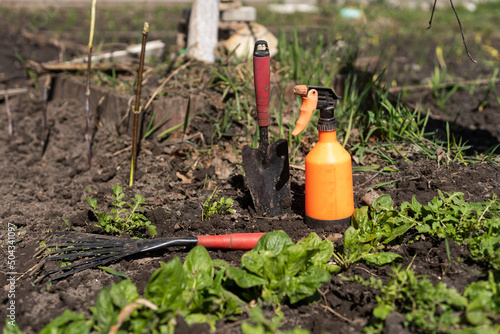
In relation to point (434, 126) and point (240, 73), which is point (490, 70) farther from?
point (240, 73)

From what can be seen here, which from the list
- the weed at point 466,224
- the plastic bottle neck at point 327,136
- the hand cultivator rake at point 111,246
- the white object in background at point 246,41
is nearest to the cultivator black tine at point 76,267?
the hand cultivator rake at point 111,246

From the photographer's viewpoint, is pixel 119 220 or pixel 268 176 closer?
pixel 119 220

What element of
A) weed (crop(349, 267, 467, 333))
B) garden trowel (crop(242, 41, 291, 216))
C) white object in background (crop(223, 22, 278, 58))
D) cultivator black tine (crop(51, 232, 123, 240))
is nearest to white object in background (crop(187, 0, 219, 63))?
white object in background (crop(223, 22, 278, 58))

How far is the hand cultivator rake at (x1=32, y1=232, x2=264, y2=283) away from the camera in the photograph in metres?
1.95

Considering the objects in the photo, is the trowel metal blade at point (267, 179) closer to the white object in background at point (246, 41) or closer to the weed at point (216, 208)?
the weed at point (216, 208)

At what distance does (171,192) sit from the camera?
2623 mm

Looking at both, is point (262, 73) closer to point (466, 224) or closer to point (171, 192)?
point (171, 192)

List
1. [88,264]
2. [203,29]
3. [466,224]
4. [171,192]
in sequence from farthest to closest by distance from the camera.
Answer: [203,29], [171,192], [88,264], [466,224]

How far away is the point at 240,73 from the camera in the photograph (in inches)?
127

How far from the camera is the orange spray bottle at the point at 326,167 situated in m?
2.04

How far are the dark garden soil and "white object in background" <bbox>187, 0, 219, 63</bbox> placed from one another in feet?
1.86

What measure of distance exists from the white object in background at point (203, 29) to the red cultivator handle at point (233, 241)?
191cm

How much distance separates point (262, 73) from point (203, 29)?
1.68 meters

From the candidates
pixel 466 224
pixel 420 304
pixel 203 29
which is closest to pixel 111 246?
pixel 420 304
